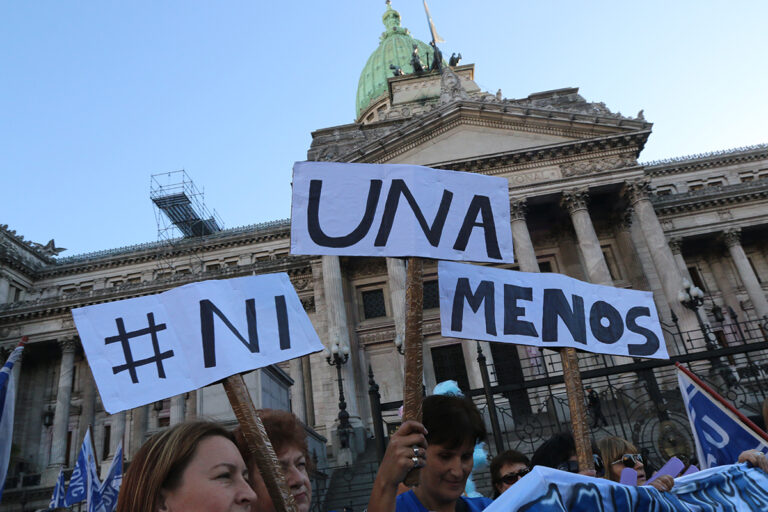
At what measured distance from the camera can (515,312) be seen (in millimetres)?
4477

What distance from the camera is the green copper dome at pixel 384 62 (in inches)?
2159

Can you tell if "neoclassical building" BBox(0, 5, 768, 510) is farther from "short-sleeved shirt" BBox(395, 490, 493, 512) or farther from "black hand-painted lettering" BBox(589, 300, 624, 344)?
"short-sleeved shirt" BBox(395, 490, 493, 512)

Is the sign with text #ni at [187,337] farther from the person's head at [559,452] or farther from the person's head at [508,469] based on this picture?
the person's head at [559,452]

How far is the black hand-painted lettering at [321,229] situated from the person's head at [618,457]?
2767 mm

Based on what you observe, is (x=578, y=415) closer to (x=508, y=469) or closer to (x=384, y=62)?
(x=508, y=469)

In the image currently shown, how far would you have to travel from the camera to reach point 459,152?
27.0 m

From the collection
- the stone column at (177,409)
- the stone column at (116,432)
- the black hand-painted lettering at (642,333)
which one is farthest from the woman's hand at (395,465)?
the stone column at (116,432)

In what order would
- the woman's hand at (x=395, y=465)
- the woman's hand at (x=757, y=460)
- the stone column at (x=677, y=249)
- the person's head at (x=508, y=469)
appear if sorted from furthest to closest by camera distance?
the stone column at (x=677, y=249)
the person's head at (x=508, y=469)
the woman's hand at (x=757, y=460)
the woman's hand at (x=395, y=465)

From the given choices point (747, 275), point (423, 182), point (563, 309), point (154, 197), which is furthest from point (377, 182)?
point (154, 197)

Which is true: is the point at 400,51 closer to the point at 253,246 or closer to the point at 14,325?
the point at 253,246

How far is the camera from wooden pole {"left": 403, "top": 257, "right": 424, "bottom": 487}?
269 cm

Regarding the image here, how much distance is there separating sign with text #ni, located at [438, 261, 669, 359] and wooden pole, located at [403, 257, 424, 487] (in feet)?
3.09

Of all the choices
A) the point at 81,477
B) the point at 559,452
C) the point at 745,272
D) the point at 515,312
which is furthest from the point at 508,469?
the point at 745,272

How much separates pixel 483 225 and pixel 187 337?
2.16 meters
